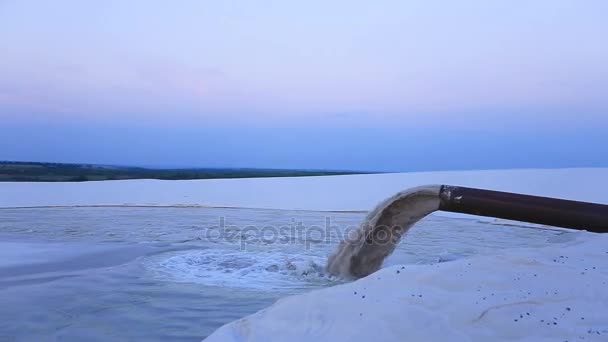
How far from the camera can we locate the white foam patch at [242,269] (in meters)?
4.55

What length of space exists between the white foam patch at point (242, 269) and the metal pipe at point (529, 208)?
3.91 ft

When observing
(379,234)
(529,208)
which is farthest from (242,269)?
(529,208)

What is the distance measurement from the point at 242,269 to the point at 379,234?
1242 mm

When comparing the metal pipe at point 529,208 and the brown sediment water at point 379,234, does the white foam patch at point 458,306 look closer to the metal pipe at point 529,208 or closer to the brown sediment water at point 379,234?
the metal pipe at point 529,208

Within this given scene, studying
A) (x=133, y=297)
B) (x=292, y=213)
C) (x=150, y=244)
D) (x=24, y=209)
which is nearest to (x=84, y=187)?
(x=24, y=209)

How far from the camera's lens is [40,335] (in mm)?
3064

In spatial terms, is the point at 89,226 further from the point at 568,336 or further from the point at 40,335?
the point at 568,336

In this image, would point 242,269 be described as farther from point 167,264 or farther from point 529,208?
point 529,208

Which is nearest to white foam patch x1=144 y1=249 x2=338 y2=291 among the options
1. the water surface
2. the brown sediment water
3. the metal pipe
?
the water surface

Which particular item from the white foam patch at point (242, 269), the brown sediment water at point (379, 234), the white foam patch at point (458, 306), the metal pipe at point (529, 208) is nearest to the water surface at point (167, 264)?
the white foam patch at point (242, 269)

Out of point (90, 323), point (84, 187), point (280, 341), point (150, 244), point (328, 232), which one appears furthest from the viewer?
point (84, 187)

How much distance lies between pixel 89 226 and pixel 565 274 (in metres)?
7.29

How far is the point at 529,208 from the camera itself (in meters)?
4.17

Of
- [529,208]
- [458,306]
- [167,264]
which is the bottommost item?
[167,264]
